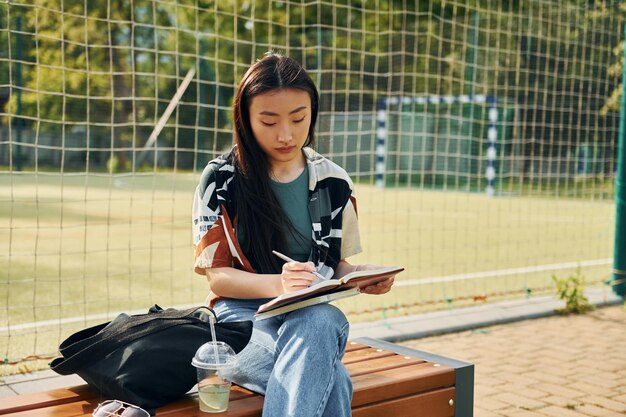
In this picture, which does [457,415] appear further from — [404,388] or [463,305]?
[463,305]

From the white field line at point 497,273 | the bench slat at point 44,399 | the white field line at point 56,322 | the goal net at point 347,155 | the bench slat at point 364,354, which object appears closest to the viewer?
the bench slat at point 44,399

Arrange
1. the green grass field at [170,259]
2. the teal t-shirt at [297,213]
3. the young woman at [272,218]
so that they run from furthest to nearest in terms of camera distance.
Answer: the green grass field at [170,259] < the teal t-shirt at [297,213] < the young woman at [272,218]

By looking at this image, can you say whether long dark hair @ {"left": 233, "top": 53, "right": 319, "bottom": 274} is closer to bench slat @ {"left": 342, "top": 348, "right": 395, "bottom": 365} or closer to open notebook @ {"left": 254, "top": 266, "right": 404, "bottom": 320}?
open notebook @ {"left": 254, "top": 266, "right": 404, "bottom": 320}

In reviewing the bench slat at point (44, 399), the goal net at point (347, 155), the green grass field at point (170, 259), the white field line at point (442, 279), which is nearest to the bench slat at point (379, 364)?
the bench slat at point (44, 399)

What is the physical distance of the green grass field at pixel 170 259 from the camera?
5.74 meters

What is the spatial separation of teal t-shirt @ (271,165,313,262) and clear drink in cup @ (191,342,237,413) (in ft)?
1.77

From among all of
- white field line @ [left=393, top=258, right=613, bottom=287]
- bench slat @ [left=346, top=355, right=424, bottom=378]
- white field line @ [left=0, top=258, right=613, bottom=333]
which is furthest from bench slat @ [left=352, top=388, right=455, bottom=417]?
white field line @ [left=393, top=258, right=613, bottom=287]

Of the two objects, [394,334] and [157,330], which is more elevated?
[157,330]

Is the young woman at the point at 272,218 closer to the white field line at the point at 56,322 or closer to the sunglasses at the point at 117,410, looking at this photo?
the sunglasses at the point at 117,410

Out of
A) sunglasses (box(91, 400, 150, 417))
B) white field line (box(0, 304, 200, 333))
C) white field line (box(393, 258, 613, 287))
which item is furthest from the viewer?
white field line (box(393, 258, 613, 287))

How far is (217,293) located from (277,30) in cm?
2189

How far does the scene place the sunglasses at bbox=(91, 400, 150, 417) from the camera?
7.20 feet

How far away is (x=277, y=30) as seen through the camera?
24.0m

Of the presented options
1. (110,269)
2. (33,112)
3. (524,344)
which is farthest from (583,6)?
(33,112)
